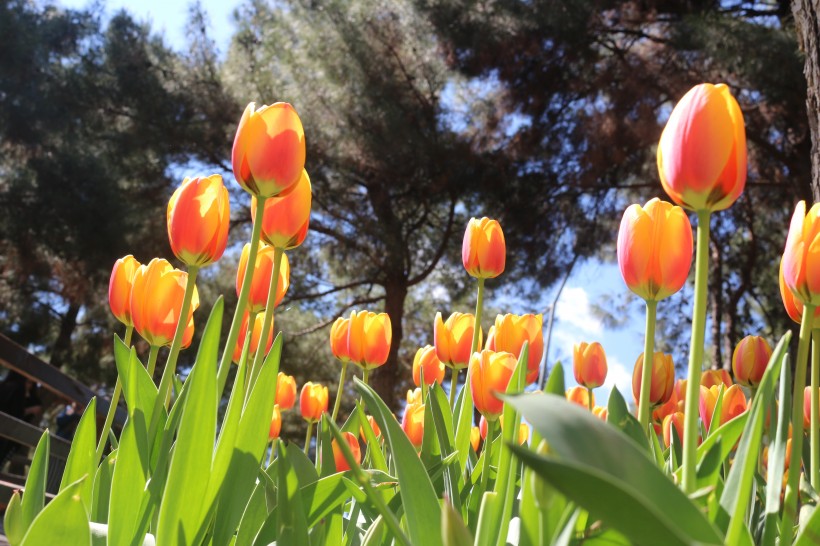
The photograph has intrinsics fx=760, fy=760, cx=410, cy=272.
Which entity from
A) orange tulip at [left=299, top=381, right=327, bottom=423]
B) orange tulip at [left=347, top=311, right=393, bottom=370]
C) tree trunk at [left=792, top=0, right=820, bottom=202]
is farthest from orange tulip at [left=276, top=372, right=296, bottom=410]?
tree trunk at [left=792, top=0, right=820, bottom=202]

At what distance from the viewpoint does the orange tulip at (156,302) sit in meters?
0.78

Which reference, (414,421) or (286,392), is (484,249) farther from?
(286,392)

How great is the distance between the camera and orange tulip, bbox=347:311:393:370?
115 centimetres

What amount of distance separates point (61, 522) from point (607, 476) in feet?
1.15

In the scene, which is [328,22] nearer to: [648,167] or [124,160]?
[124,160]

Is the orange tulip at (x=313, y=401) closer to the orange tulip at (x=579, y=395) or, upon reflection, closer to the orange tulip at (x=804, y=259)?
the orange tulip at (x=579, y=395)

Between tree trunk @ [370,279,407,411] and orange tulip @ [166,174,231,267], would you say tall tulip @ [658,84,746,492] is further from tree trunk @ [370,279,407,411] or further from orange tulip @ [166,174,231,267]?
tree trunk @ [370,279,407,411]

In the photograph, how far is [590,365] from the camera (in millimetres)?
1144

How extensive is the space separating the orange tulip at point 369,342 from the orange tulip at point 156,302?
39 cm

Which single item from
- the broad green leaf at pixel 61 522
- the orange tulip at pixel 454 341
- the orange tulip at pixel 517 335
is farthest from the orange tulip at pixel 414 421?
the broad green leaf at pixel 61 522

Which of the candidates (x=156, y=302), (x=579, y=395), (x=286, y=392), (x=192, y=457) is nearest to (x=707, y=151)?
(x=192, y=457)

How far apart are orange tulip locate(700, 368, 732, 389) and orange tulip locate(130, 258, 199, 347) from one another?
0.70m

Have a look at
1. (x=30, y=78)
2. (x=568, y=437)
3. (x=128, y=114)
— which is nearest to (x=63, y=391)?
(x=568, y=437)

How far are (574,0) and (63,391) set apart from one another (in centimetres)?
422
